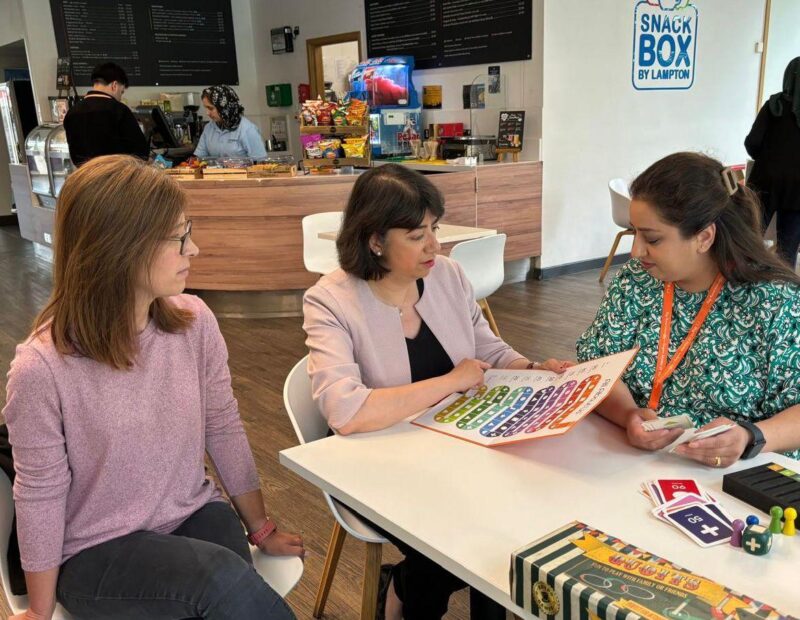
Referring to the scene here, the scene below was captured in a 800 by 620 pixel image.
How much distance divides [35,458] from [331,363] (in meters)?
0.60

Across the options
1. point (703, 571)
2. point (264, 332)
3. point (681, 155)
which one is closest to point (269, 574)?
point (703, 571)

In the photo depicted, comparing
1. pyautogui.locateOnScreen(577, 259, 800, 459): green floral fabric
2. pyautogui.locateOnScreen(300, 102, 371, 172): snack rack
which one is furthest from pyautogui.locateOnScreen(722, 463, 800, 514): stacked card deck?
pyautogui.locateOnScreen(300, 102, 371, 172): snack rack

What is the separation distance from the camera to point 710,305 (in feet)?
4.99

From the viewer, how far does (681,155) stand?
1529 millimetres

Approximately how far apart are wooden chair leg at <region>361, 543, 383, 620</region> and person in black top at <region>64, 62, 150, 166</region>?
4106mm

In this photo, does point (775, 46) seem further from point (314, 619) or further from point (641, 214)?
point (314, 619)

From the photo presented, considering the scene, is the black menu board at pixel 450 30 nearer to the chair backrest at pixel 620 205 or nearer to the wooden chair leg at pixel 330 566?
the chair backrest at pixel 620 205

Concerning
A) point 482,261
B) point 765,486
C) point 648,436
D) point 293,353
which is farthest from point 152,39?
point 765,486

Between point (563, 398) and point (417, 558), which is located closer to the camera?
point (563, 398)

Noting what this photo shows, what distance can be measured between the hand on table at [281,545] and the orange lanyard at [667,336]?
0.82 meters

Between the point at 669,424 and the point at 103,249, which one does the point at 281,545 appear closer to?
the point at 103,249

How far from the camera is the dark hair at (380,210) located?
1662 millimetres

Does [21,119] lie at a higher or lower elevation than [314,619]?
higher

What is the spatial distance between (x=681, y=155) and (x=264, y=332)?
3614 mm
